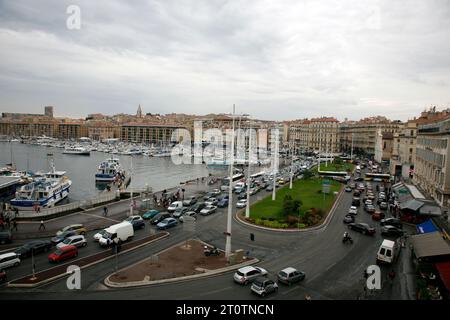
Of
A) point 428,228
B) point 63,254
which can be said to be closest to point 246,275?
point 63,254

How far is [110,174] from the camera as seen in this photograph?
5072 cm

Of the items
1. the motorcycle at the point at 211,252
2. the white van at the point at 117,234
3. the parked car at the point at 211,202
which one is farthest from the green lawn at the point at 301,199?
the white van at the point at 117,234

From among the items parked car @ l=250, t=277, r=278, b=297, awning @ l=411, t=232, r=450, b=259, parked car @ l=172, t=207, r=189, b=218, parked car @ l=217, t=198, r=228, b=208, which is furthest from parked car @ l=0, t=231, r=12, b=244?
awning @ l=411, t=232, r=450, b=259

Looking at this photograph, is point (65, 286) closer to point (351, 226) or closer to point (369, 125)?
point (351, 226)

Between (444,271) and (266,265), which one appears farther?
(266,265)

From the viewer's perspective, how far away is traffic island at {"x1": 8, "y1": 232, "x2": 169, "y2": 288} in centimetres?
1373

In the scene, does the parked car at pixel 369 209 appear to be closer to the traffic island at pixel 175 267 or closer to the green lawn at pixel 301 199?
the green lawn at pixel 301 199

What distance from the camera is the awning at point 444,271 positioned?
12.7 metres

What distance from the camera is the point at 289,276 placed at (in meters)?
14.2

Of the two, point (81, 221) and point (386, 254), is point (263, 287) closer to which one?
point (386, 254)

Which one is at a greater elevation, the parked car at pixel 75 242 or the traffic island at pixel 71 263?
the parked car at pixel 75 242

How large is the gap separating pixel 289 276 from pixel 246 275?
1768 millimetres

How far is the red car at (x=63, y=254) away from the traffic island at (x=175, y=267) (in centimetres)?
334
